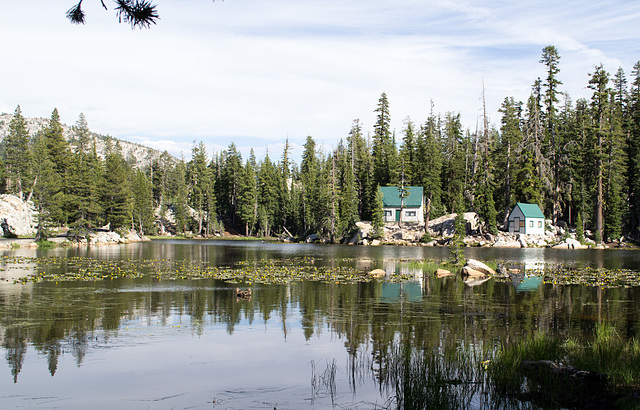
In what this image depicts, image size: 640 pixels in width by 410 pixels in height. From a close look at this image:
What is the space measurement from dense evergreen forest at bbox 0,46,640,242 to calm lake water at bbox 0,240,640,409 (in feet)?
138

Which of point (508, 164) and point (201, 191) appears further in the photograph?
point (201, 191)

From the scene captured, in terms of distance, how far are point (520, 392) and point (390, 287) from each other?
54.2ft

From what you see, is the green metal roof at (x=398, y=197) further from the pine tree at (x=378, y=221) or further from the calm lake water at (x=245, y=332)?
the calm lake water at (x=245, y=332)

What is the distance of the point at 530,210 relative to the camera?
70812 mm

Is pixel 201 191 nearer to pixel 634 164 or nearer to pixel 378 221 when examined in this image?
pixel 378 221

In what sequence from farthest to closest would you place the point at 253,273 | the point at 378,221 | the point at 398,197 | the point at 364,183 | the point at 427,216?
the point at 364,183 < the point at 398,197 < the point at 427,216 < the point at 378,221 < the point at 253,273

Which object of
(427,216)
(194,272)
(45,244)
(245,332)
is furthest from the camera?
(427,216)

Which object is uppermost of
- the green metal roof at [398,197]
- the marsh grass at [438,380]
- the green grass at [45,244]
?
the green metal roof at [398,197]

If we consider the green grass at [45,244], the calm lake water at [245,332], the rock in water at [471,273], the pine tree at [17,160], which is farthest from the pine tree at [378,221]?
the pine tree at [17,160]

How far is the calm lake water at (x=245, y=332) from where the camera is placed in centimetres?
1030

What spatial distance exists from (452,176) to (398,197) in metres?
10.7

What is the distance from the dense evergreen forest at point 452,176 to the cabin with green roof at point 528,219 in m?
3.10

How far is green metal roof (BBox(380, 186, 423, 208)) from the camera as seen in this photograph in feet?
271

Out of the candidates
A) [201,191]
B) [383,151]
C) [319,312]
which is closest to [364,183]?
[383,151]
